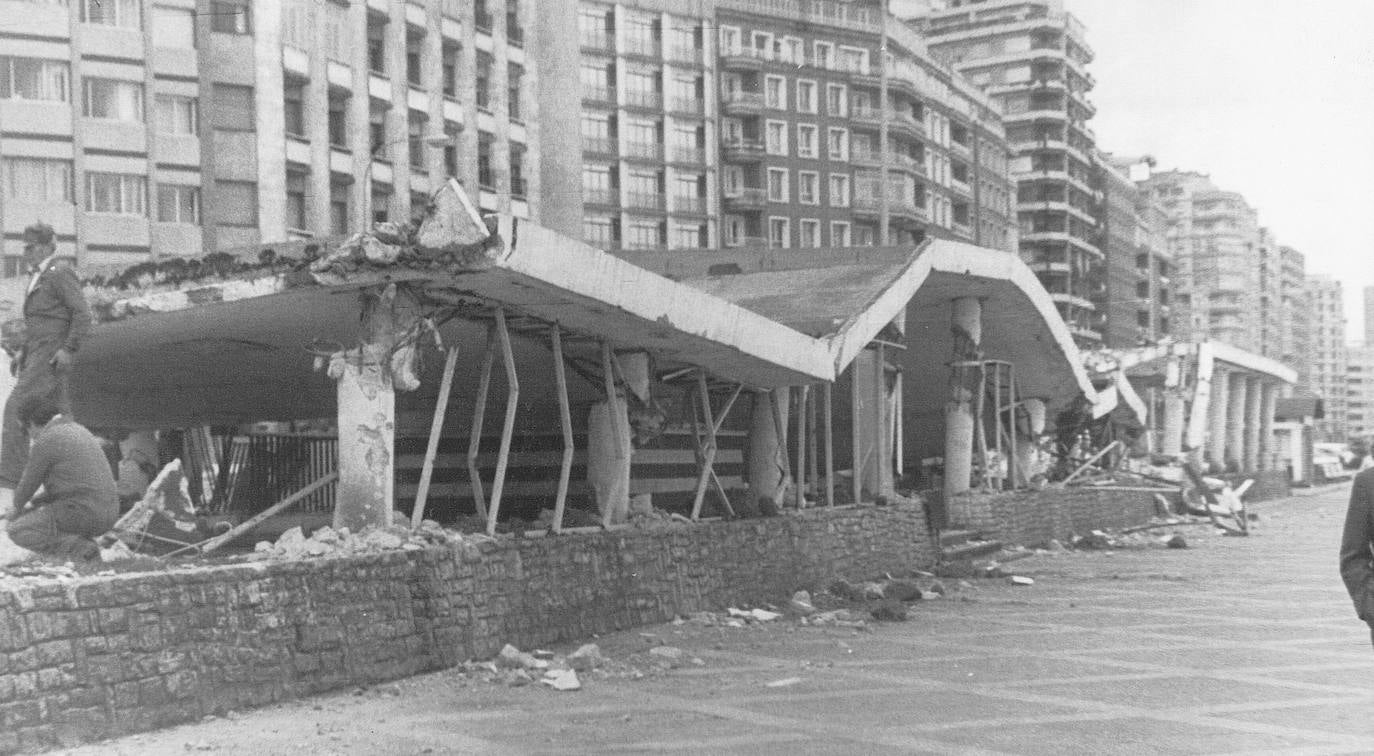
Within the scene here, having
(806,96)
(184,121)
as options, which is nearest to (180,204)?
(184,121)

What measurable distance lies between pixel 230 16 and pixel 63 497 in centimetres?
3952

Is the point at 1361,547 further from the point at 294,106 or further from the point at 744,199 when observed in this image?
the point at 744,199

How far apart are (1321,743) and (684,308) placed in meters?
7.38

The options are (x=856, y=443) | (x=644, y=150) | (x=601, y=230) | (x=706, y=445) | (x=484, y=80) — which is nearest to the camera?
(x=706, y=445)

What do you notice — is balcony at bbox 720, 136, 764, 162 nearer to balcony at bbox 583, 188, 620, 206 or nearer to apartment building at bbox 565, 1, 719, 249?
apartment building at bbox 565, 1, 719, 249

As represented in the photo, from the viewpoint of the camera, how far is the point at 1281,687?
39.7 ft

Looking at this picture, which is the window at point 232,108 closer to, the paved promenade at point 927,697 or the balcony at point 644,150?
the paved promenade at point 927,697

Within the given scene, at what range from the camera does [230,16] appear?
47.7 metres

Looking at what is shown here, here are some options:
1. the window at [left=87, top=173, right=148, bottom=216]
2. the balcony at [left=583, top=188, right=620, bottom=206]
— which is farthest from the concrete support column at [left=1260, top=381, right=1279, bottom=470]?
the window at [left=87, top=173, right=148, bottom=216]

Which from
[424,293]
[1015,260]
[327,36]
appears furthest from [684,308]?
[327,36]

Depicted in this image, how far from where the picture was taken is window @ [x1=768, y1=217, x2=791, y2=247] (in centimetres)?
8831

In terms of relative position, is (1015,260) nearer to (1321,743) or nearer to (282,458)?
(282,458)

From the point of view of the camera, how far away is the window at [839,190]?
91.2 metres

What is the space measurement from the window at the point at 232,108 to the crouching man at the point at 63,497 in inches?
1510
